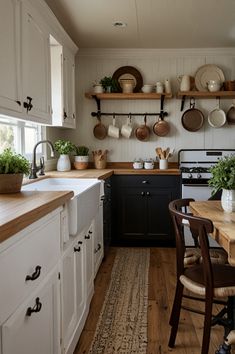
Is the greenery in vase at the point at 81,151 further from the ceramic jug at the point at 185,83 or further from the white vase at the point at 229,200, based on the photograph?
the white vase at the point at 229,200

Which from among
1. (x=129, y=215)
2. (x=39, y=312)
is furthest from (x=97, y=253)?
(x=39, y=312)

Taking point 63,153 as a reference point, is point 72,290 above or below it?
below

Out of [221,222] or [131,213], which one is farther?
[131,213]

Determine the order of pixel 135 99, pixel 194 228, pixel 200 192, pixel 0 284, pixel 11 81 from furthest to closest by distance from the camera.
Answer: pixel 135 99 < pixel 200 192 < pixel 11 81 < pixel 194 228 < pixel 0 284

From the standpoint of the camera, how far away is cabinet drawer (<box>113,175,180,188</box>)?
3.93m

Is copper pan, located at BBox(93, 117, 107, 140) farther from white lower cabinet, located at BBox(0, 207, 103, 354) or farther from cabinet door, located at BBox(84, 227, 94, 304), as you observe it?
white lower cabinet, located at BBox(0, 207, 103, 354)

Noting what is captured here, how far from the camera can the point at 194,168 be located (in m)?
4.02

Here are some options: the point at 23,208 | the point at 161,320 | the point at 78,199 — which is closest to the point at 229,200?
the point at 78,199

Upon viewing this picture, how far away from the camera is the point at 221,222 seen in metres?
1.77

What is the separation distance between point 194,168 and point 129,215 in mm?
935

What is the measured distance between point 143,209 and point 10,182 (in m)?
2.39

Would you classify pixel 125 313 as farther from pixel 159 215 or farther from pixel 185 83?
pixel 185 83

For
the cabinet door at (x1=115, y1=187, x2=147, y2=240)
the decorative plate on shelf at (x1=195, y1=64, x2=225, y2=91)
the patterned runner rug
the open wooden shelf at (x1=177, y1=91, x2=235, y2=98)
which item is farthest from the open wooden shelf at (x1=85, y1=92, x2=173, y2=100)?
the patterned runner rug

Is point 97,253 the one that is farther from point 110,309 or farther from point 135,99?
point 135,99
